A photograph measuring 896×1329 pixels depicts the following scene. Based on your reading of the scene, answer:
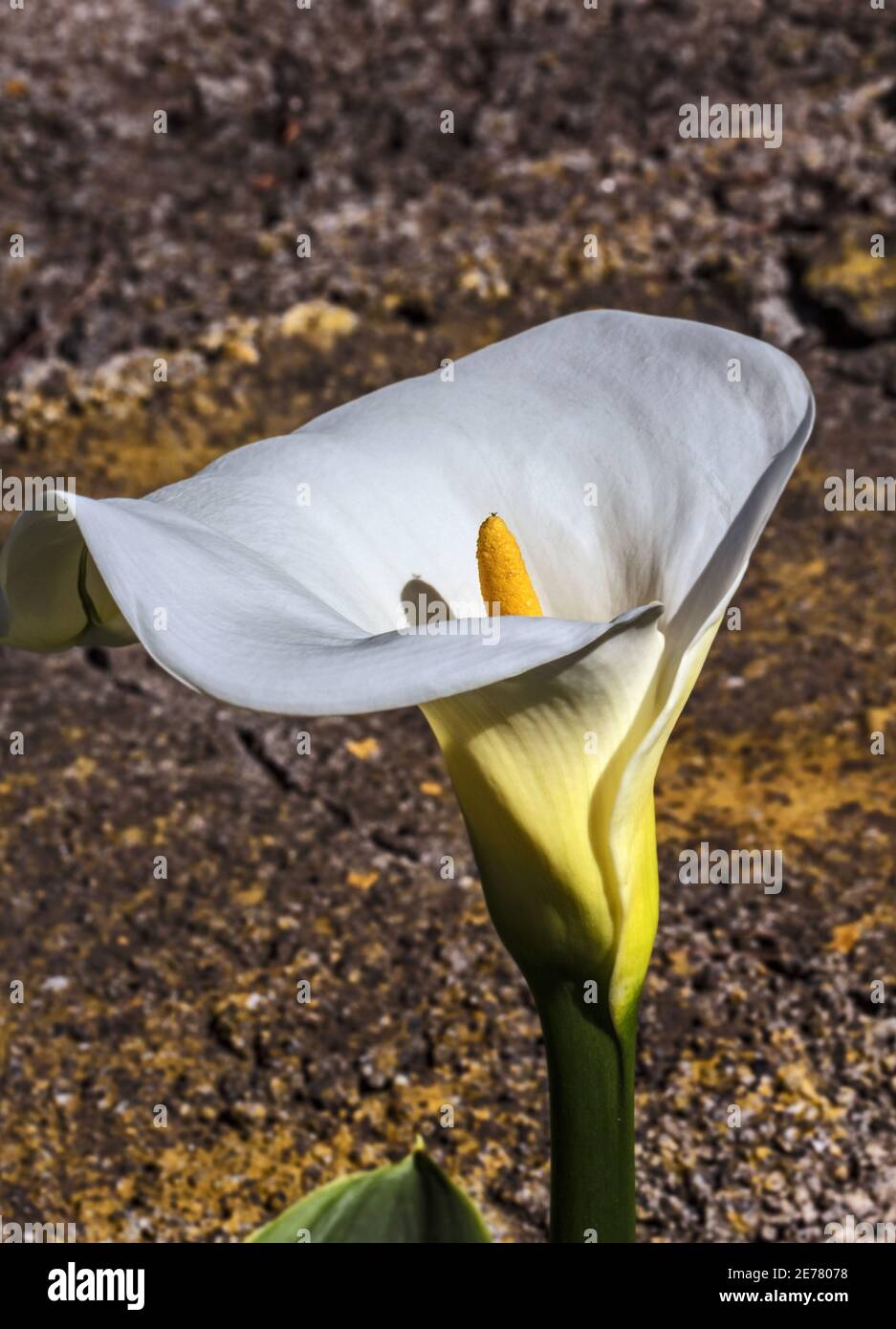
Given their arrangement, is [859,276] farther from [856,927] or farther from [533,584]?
[533,584]

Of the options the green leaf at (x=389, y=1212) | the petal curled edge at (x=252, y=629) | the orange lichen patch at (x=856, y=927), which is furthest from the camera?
the orange lichen patch at (x=856, y=927)

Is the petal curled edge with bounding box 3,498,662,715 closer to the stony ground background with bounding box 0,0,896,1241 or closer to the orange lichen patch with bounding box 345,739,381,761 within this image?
the stony ground background with bounding box 0,0,896,1241

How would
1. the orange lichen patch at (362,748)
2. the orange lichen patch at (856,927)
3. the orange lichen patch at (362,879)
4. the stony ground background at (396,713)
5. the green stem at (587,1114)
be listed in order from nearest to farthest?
the green stem at (587,1114) < the stony ground background at (396,713) < the orange lichen patch at (856,927) < the orange lichen patch at (362,879) < the orange lichen patch at (362,748)

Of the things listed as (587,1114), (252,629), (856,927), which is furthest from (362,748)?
(252,629)

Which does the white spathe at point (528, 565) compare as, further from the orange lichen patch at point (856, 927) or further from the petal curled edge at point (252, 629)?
the orange lichen patch at point (856, 927)

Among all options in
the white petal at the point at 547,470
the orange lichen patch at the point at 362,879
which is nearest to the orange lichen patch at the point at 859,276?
the orange lichen patch at the point at 362,879

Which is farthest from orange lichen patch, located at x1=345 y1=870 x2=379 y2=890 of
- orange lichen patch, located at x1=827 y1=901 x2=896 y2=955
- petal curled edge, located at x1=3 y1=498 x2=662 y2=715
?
petal curled edge, located at x1=3 y1=498 x2=662 y2=715

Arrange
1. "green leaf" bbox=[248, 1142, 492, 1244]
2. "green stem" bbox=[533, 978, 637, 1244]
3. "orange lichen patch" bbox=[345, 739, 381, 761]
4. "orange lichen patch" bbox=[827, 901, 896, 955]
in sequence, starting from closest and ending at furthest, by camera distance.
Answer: "green stem" bbox=[533, 978, 637, 1244] → "green leaf" bbox=[248, 1142, 492, 1244] → "orange lichen patch" bbox=[827, 901, 896, 955] → "orange lichen patch" bbox=[345, 739, 381, 761]
